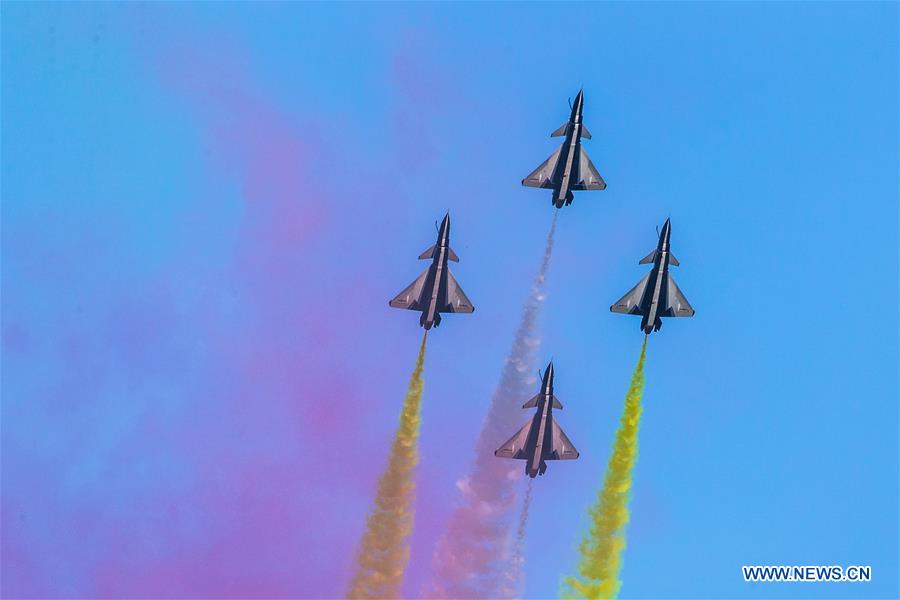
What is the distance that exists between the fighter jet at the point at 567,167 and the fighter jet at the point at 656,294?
5690 mm

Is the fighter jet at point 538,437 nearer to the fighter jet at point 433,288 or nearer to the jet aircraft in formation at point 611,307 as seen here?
the jet aircraft in formation at point 611,307

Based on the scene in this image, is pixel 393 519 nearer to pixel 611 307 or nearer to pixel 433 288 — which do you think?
pixel 433 288

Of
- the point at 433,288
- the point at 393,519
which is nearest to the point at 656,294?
the point at 433,288

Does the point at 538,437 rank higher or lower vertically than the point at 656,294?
lower

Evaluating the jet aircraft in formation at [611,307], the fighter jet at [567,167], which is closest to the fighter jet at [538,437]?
the jet aircraft in formation at [611,307]

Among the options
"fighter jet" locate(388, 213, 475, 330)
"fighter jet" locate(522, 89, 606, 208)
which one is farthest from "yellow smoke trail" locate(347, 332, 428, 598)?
"fighter jet" locate(522, 89, 606, 208)

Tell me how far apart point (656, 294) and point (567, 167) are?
8.21 meters

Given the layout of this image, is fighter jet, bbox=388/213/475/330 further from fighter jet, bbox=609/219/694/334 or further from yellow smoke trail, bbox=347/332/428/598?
fighter jet, bbox=609/219/694/334

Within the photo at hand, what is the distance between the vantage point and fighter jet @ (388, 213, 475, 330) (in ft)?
220

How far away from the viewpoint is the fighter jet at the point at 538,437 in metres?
67.2

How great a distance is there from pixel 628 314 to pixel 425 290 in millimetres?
11025

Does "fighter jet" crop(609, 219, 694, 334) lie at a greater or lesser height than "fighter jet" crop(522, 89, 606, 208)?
lesser

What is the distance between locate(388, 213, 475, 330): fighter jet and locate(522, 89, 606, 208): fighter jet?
6.72 metres

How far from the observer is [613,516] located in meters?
69.1
